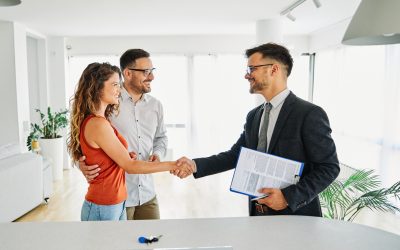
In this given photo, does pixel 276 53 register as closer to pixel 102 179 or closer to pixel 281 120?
pixel 281 120

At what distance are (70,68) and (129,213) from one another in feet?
18.6

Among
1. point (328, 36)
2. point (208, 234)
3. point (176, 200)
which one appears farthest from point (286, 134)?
point (328, 36)

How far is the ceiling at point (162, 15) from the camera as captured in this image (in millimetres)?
4404

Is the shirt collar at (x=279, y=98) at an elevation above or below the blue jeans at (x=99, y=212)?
above

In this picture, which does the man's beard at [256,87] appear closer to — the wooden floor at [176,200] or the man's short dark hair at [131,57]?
the man's short dark hair at [131,57]

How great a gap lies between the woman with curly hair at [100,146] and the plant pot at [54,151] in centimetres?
434

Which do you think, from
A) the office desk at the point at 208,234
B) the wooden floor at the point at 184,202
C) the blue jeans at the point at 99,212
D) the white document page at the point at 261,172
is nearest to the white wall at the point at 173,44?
the wooden floor at the point at 184,202

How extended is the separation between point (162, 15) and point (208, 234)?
4298 mm

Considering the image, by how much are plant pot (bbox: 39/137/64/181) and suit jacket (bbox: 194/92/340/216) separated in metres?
4.90

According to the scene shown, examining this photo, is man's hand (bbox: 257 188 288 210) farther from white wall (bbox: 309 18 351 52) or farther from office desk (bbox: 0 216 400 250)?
white wall (bbox: 309 18 351 52)

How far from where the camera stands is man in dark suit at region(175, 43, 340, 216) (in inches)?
64.2

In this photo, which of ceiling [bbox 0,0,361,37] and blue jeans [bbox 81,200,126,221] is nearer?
blue jeans [bbox 81,200,126,221]

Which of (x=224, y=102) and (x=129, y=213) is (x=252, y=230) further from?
(x=224, y=102)

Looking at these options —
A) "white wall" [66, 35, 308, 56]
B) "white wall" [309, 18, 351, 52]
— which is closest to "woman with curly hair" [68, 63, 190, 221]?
"white wall" [309, 18, 351, 52]
